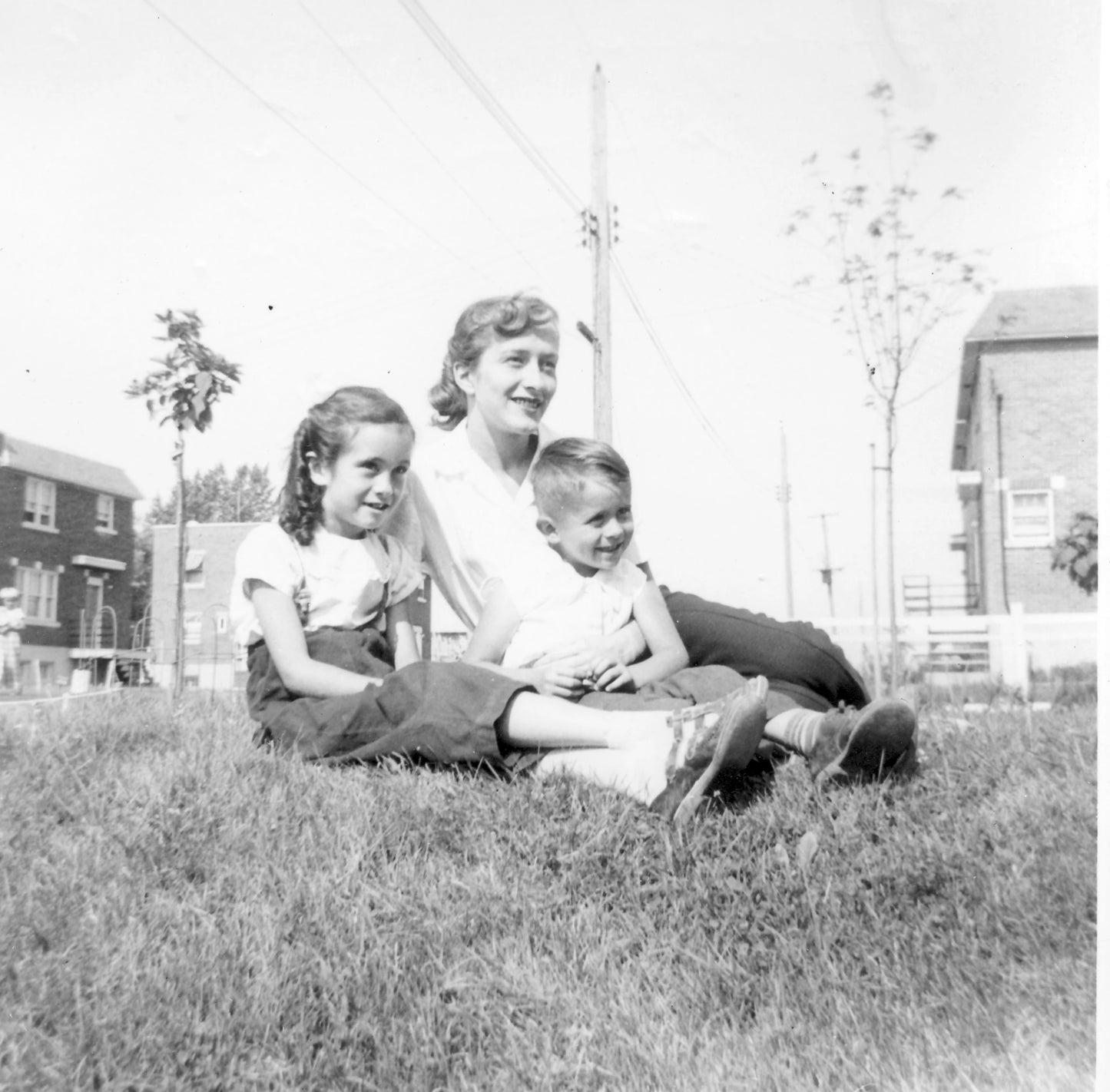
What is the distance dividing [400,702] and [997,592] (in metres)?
3.91

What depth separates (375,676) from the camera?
270cm

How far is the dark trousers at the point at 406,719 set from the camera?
2.30 m

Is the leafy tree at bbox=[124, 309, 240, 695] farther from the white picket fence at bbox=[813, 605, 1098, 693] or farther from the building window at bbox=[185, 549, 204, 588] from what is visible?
the building window at bbox=[185, 549, 204, 588]

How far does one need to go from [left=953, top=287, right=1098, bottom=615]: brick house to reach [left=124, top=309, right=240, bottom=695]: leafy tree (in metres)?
1.86

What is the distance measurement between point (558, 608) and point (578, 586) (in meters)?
0.08

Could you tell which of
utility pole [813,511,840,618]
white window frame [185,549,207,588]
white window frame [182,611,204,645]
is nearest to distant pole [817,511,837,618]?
utility pole [813,511,840,618]

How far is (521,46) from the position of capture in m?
2.35

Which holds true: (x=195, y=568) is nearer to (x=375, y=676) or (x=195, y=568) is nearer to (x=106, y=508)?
(x=106, y=508)

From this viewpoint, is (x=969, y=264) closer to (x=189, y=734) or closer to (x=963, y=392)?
(x=963, y=392)

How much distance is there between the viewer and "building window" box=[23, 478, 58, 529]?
2930mm

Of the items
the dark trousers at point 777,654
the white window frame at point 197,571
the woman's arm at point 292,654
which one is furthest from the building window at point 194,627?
the dark trousers at point 777,654

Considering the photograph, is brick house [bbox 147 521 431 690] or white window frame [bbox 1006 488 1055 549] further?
brick house [bbox 147 521 431 690]

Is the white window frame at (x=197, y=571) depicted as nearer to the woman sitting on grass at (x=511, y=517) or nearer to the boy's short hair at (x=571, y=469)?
the woman sitting on grass at (x=511, y=517)

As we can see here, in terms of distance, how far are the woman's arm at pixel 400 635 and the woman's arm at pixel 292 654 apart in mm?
256
